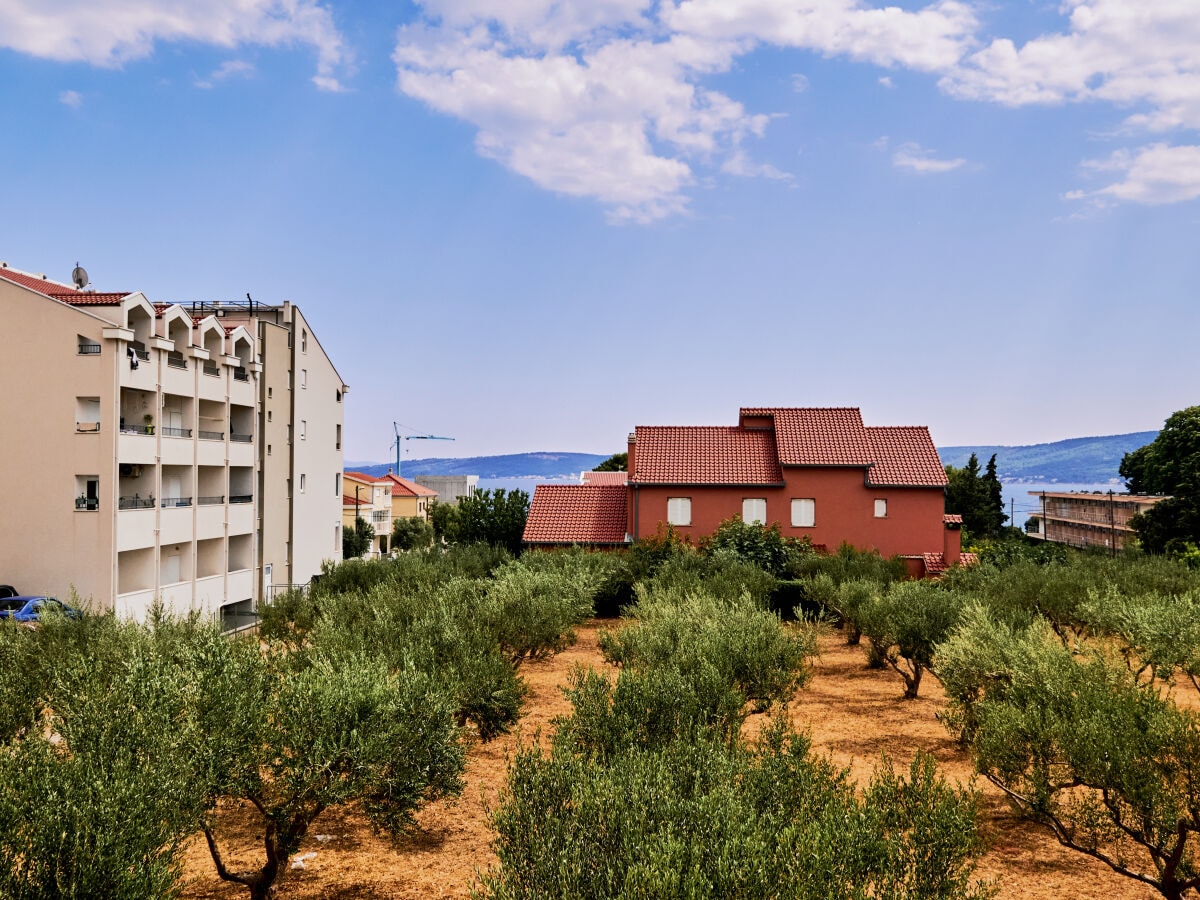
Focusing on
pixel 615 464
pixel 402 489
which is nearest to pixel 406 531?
pixel 402 489

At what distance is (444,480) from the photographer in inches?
7598

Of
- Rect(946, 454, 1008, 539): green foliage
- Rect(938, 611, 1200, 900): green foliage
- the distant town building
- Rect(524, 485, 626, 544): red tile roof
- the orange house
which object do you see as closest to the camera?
Rect(938, 611, 1200, 900): green foliage

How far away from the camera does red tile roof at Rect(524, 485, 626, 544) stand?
4681cm

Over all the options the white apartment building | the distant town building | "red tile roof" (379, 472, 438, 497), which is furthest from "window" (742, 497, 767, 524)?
"red tile roof" (379, 472, 438, 497)

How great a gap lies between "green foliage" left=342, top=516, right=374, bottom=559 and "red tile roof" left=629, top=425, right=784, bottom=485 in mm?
50312

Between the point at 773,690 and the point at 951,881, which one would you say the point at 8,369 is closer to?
the point at 773,690

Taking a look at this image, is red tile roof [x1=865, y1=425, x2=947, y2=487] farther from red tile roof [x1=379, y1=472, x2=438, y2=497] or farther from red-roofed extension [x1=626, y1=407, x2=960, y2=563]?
red tile roof [x1=379, y1=472, x2=438, y2=497]

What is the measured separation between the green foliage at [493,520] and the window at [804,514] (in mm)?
15697

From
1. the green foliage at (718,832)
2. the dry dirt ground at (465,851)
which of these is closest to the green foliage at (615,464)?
the dry dirt ground at (465,851)

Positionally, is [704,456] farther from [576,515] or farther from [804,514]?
[576,515]

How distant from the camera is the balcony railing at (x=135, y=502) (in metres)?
37.0

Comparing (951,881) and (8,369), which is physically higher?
(8,369)

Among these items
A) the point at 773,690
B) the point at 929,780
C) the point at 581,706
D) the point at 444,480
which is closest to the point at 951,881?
the point at 929,780

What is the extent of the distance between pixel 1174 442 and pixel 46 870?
3682 inches
